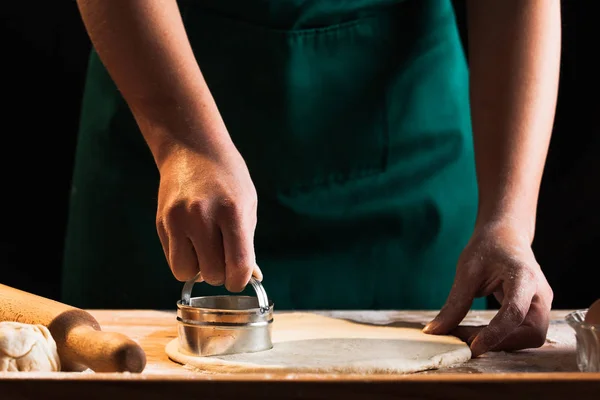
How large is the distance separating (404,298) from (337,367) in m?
0.78

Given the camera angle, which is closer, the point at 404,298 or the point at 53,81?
the point at 404,298

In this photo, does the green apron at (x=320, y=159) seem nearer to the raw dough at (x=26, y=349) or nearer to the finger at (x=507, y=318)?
the finger at (x=507, y=318)

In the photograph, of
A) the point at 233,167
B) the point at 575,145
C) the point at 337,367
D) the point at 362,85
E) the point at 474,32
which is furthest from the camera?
the point at 575,145

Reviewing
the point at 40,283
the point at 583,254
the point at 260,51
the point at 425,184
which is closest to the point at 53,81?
the point at 40,283

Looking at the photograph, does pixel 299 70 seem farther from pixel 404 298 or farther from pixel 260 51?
pixel 404 298

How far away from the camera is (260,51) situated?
1.63 meters

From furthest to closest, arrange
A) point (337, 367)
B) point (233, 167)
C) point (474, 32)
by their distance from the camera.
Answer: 1. point (474, 32)
2. point (233, 167)
3. point (337, 367)

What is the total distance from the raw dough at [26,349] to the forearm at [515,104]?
0.75 m

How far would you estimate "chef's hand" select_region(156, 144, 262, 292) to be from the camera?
1068 millimetres

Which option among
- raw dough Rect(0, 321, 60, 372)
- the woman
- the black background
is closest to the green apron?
the woman

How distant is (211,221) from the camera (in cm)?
108

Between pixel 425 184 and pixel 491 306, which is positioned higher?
pixel 425 184

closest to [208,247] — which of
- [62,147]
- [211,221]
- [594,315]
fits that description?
[211,221]

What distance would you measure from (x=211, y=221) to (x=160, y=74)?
0.25 metres
